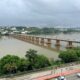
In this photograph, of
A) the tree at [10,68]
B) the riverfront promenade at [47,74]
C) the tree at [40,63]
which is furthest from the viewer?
the tree at [40,63]

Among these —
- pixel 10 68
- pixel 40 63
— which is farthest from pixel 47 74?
pixel 40 63

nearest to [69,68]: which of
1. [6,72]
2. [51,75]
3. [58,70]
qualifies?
[58,70]

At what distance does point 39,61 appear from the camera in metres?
19.8

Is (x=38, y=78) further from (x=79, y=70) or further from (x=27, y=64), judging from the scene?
(x=27, y=64)

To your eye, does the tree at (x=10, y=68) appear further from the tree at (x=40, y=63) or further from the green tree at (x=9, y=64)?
the tree at (x=40, y=63)

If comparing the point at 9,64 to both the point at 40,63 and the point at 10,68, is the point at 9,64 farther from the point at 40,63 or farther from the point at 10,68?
the point at 40,63

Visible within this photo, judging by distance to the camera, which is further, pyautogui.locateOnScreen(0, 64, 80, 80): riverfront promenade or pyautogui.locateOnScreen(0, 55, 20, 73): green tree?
pyautogui.locateOnScreen(0, 55, 20, 73): green tree

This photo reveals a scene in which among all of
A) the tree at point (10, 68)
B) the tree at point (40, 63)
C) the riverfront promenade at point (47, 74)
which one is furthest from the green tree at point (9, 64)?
the riverfront promenade at point (47, 74)

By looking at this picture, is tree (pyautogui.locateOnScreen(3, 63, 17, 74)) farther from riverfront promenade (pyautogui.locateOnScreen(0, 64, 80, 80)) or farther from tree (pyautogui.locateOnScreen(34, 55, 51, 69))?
riverfront promenade (pyautogui.locateOnScreen(0, 64, 80, 80))

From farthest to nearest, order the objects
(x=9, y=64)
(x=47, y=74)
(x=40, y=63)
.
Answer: (x=40, y=63)
(x=9, y=64)
(x=47, y=74)

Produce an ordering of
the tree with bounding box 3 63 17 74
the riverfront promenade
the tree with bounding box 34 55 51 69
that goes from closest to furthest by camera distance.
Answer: the riverfront promenade
the tree with bounding box 3 63 17 74
the tree with bounding box 34 55 51 69

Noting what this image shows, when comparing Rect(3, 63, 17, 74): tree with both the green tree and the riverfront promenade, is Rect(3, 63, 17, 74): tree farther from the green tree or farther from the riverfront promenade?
the riverfront promenade

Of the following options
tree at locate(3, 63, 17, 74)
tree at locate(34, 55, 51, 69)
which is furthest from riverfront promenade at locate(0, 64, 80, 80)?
tree at locate(34, 55, 51, 69)

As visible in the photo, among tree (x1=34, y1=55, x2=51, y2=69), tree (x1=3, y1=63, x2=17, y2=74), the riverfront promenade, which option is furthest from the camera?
tree (x1=34, y1=55, x2=51, y2=69)
